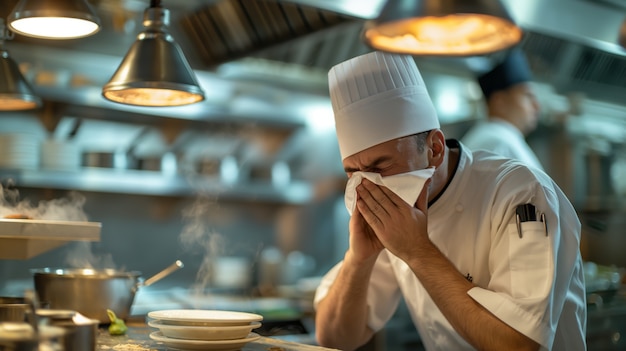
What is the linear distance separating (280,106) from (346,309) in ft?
11.5

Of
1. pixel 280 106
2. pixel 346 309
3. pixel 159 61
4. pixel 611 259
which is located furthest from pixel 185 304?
pixel 611 259

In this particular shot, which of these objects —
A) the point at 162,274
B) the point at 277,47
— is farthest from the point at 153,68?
the point at 277,47

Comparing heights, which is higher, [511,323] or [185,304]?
[511,323]

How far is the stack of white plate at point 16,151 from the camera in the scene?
4766mm

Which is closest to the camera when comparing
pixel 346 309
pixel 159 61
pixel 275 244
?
pixel 159 61

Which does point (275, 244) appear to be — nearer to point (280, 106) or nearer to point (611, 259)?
point (280, 106)

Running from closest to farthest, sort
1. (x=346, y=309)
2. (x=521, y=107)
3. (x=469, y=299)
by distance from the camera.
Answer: (x=469, y=299), (x=346, y=309), (x=521, y=107)

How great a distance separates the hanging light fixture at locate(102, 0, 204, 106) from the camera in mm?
2387

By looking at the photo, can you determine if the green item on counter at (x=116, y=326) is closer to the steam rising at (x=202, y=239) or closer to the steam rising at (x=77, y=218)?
the steam rising at (x=77, y=218)

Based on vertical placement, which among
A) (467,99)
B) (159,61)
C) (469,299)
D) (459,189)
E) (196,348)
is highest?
(467,99)

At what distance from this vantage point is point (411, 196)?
229 cm

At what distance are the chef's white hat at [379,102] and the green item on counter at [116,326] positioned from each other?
3.18 ft

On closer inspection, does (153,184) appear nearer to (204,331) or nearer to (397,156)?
(397,156)

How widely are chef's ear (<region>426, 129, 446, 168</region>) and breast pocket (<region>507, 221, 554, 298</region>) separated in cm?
40
